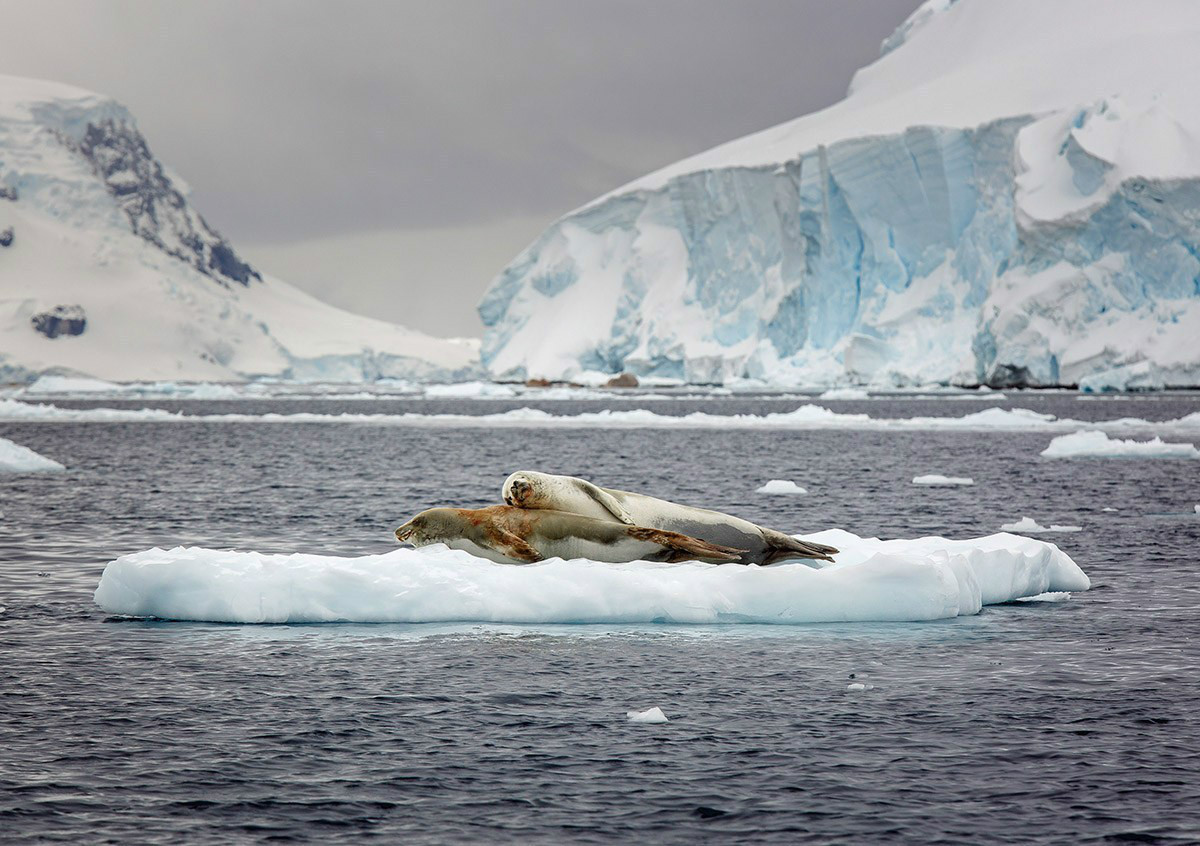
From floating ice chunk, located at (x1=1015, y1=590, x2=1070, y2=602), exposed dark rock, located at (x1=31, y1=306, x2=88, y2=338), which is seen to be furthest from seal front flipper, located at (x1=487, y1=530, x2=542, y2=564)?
exposed dark rock, located at (x1=31, y1=306, x2=88, y2=338)

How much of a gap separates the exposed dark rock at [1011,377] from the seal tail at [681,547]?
53254 millimetres

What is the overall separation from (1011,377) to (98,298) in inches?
5950

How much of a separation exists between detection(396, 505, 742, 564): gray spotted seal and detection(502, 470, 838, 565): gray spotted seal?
11cm

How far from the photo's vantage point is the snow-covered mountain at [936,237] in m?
55.9

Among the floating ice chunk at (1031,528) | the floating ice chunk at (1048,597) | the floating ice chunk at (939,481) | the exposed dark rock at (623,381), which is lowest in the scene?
the floating ice chunk at (1048,597)

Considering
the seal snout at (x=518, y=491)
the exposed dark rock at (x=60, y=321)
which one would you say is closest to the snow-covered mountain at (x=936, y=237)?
the seal snout at (x=518, y=491)

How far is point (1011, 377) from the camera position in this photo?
200 feet

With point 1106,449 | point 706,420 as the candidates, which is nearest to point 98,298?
point 706,420

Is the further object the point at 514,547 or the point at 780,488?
the point at 780,488

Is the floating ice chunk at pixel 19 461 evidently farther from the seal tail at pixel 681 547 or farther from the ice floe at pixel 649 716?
the ice floe at pixel 649 716

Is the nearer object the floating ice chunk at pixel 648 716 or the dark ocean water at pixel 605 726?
the dark ocean water at pixel 605 726

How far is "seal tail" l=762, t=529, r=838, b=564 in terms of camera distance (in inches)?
388

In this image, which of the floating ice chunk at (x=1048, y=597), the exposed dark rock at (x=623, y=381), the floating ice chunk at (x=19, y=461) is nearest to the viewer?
the floating ice chunk at (x=1048, y=597)

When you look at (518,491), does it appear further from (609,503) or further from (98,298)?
(98,298)
